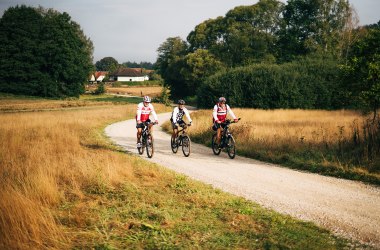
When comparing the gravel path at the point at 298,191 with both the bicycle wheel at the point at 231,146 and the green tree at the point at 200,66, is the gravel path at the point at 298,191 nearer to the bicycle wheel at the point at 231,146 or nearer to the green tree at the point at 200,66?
the bicycle wheel at the point at 231,146

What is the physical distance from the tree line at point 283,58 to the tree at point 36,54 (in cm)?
2018

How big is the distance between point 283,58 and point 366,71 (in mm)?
35218

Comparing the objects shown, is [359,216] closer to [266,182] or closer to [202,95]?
[266,182]

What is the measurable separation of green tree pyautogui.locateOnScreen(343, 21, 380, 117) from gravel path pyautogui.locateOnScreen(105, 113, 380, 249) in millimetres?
9556

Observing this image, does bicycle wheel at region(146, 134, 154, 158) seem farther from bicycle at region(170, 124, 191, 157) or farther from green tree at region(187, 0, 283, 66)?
green tree at region(187, 0, 283, 66)

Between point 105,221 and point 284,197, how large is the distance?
3.96m

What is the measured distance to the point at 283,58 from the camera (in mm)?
50656

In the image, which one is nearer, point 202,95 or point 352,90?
point 352,90

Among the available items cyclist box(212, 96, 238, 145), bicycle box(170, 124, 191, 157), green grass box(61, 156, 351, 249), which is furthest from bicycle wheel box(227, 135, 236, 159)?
green grass box(61, 156, 351, 249)

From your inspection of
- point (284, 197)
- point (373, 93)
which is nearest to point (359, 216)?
point (284, 197)

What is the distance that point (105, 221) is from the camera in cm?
526

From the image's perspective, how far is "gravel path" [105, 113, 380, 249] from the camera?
545cm

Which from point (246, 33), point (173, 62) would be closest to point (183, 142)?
point (246, 33)

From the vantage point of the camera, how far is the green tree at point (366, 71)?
16.3 metres
